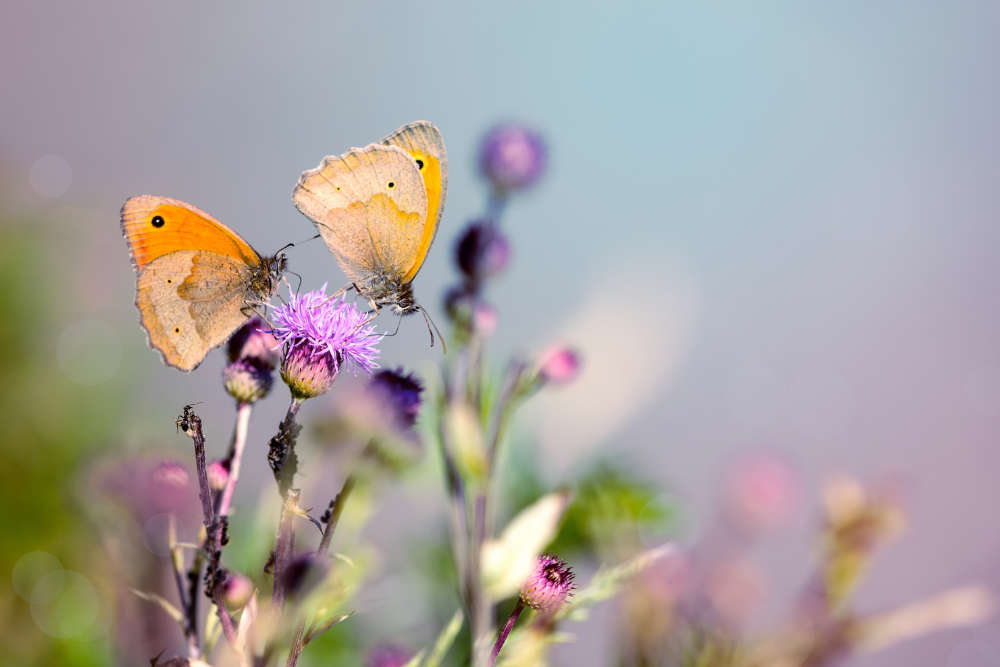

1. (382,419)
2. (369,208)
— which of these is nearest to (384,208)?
(369,208)

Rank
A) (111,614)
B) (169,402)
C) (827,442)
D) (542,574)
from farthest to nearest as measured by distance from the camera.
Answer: (827,442) → (169,402) → (111,614) → (542,574)

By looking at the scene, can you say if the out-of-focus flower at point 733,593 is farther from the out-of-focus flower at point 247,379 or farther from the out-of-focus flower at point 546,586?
the out-of-focus flower at point 247,379

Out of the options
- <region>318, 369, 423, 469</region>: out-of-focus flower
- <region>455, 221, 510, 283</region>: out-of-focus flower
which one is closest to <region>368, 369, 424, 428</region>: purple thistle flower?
<region>318, 369, 423, 469</region>: out-of-focus flower

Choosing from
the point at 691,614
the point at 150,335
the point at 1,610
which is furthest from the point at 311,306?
the point at 1,610

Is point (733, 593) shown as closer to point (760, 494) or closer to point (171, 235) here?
point (760, 494)

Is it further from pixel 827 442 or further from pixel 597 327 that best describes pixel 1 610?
pixel 827 442

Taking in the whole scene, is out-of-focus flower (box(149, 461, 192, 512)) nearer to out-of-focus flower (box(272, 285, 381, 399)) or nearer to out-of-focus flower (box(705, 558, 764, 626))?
out-of-focus flower (box(272, 285, 381, 399))
